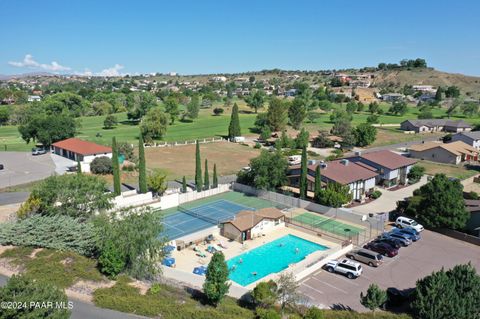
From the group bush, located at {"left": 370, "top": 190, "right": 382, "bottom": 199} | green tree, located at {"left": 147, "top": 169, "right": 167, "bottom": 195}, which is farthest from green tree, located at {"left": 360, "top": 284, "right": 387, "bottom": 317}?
green tree, located at {"left": 147, "top": 169, "right": 167, "bottom": 195}

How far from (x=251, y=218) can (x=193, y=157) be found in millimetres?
34871

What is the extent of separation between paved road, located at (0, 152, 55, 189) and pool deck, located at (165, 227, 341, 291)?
31820mm

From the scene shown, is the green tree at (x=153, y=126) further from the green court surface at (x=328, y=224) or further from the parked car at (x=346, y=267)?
the parked car at (x=346, y=267)

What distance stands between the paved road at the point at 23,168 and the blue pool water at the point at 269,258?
35816 mm

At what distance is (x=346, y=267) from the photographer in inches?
1105

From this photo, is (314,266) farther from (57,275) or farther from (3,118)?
(3,118)

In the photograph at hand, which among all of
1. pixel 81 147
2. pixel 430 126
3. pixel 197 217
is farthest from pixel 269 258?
pixel 430 126

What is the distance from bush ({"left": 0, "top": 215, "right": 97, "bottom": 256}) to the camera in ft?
93.7

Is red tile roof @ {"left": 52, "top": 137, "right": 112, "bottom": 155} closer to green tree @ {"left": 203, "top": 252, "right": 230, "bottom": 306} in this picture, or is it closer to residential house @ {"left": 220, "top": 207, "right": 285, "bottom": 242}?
residential house @ {"left": 220, "top": 207, "right": 285, "bottom": 242}

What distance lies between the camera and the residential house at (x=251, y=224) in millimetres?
34787

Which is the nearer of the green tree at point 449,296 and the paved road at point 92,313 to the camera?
the green tree at point 449,296

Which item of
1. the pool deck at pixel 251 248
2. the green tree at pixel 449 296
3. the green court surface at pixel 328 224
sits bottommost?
the pool deck at pixel 251 248

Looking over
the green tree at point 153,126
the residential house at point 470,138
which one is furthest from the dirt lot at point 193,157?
the residential house at point 470,138

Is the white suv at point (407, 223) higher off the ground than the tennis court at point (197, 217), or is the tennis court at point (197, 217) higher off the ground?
the white suv at point (407, 223)
